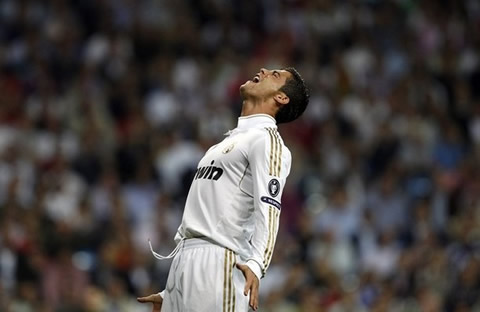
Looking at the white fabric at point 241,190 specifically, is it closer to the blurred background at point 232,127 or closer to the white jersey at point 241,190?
the white jersey at point 241,190

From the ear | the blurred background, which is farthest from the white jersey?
the blurred background

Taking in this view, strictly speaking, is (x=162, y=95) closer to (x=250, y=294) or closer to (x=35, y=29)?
(x=35, y=29)

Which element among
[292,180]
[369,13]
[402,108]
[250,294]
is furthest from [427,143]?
[250,294]

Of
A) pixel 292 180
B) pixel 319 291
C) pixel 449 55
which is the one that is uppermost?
pixel 449 55

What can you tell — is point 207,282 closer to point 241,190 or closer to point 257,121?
point 241,190

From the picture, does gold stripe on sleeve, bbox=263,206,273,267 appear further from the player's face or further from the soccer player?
the player's face

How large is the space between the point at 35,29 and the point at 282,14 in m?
3.46

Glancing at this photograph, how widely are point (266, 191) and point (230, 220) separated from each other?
0.32 metres

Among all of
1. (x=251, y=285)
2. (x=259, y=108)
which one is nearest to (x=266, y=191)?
(x=251, y=285)

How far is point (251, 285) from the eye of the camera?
5.88 m

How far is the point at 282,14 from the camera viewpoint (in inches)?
661

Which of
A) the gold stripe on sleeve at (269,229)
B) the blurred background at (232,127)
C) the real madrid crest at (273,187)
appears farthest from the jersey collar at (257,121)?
the blurred background at (232,127)

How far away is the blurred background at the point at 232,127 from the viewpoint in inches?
479

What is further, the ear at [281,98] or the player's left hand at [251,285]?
the ear at [281,98]
